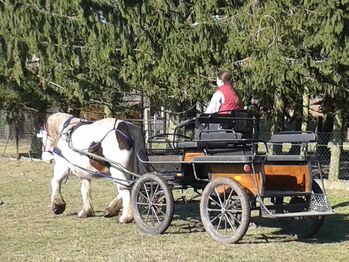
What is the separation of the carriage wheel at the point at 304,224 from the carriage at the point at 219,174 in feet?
0.05

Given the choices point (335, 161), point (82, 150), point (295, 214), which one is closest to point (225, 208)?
point (295, 214)

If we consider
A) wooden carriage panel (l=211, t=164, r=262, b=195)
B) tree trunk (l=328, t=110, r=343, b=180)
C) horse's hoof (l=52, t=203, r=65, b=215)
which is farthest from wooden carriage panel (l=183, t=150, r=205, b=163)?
tree trunk (l=328, t=110, r=343, b=180)

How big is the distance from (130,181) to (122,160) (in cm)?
39

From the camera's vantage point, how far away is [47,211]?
Answer: 424 inches

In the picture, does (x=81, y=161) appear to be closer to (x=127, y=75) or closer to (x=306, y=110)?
(x=127, y=75)

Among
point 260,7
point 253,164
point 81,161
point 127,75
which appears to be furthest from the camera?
point 127,75

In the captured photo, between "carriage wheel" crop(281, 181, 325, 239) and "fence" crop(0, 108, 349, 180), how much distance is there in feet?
19.8

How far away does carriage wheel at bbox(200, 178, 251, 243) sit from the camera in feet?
24.3

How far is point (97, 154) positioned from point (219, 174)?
2.49 meters

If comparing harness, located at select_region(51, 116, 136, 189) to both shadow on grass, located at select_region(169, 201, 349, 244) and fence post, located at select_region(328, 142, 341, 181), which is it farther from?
fence post, located at select_region(328, 142, 341, 181)

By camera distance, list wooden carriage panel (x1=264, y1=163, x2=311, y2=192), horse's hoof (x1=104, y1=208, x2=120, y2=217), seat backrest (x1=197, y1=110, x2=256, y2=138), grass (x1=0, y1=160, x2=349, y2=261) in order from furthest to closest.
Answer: horse's hoof (x1=104, y1=208, x2=120, y2=217) → wooden carriage panel (x1=264, y1=163, x2=311, y2=192) → seat backrest (x1=197, y1=110, x2=256, y2=138) → grass (x1=0, y1=160, x2=349, y2=261)

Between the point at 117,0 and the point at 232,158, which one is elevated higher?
the point at 117,0

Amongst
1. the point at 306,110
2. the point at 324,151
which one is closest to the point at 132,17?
the point at 306,110

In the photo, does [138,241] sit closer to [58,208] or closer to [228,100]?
[228,100]
